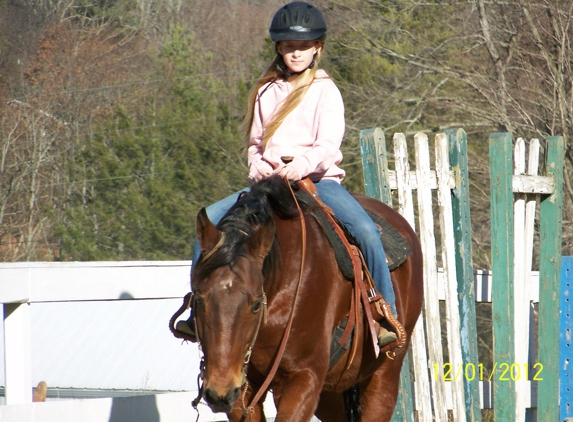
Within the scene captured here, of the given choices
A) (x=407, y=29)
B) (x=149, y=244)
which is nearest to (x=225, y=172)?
(x=149, y=244)

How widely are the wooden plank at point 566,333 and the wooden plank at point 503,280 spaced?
0.78 metres

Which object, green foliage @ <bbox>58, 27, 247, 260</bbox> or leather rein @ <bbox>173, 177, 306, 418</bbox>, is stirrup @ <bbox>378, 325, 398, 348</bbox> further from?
green foliage @ <bbox>58, 27, 247, 260</bbox>

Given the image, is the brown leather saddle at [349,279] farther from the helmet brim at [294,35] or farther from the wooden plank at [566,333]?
the wooden plank at [566,333]

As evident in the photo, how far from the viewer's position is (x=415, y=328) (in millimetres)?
5828

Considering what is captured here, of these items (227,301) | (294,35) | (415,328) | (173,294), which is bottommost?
(415,328)

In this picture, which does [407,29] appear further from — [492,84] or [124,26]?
[124,26]

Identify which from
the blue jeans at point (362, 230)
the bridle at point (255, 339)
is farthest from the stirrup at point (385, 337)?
the bridle at point (255, 339)

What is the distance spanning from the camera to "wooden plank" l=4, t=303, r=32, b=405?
12.8ft

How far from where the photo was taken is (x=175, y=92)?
22141mm

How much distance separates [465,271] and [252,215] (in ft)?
9.69

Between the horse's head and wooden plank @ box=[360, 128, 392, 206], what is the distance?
2.45 m

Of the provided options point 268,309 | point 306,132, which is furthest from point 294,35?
point 268,309

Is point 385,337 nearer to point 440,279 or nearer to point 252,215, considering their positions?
point 252,215

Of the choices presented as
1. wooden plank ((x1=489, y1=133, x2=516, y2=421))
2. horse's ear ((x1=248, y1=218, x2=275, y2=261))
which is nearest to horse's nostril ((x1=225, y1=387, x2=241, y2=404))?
horse's ear ((x1=248, y1=218, x2=275, y2=261))
